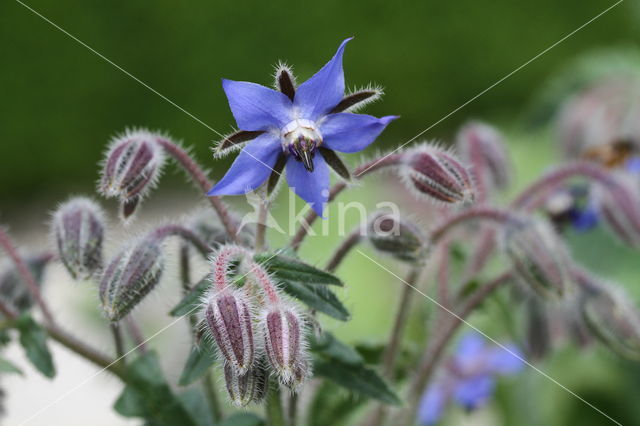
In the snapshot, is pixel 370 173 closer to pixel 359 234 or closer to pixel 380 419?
pixel 359 234

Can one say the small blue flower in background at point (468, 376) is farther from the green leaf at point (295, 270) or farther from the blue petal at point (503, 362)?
the green leaf at point (295, 270)

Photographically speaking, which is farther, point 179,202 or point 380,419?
point 179,202

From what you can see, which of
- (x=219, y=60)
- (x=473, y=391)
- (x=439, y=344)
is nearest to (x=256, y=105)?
(x=439, y=344)

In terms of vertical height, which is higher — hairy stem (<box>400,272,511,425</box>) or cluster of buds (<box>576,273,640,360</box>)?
cluster of buds (<box>576,273,640,360</box>)

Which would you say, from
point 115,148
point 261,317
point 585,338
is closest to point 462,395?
point 585,338

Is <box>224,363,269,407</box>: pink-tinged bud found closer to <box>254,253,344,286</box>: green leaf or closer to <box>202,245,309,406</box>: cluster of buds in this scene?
<box>202,245,309,406</box>: cluster of buds

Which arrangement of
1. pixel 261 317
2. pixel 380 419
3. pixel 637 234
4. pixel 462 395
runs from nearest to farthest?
pixel 261 317 → pixel 380 419 → pixel 637 234 → pixel 462 395

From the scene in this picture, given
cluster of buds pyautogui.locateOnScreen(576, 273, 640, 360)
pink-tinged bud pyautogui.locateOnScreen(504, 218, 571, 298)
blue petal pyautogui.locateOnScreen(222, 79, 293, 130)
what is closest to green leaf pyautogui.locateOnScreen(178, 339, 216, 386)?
blue petal pyautogui.locateOnScreen(222, 79, 293, 130)
